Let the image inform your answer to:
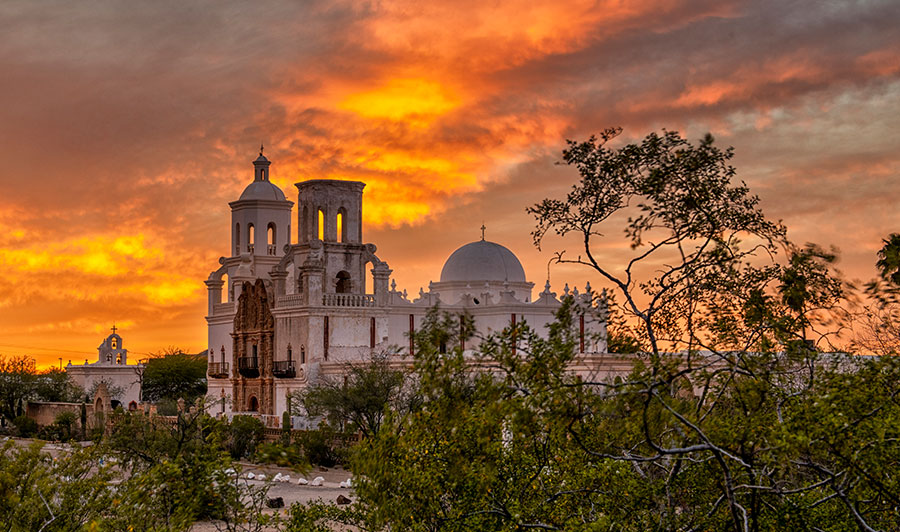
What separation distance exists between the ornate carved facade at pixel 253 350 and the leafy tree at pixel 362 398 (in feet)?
28.4

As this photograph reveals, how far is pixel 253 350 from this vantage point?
186 ft

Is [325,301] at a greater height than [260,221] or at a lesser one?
lesser

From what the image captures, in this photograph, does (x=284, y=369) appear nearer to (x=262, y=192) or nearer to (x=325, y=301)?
(x=325, y=301)

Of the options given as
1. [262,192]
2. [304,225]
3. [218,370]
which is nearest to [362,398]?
[304,225]

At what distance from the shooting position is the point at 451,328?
1307 cm

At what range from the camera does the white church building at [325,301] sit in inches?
2085

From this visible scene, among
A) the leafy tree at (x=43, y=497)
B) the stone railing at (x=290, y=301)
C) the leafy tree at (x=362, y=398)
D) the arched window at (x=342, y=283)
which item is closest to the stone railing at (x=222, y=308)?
Result: the stone railing at (x=290, y=301)

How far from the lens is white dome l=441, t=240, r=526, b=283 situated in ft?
187

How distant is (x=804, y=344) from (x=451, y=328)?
3.96 meters

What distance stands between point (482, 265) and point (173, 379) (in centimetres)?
2996

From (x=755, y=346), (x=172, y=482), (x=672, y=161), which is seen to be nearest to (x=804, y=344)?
(x=755, y=346)

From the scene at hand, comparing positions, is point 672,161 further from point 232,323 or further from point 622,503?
point 232,323

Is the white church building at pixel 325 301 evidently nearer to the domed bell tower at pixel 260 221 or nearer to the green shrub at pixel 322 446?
the domed bell tower at pixel 260 221

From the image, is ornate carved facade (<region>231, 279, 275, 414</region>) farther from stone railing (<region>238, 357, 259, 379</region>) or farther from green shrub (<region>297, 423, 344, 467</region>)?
green shrub (<region>297, 423, 344, 467</region>)
